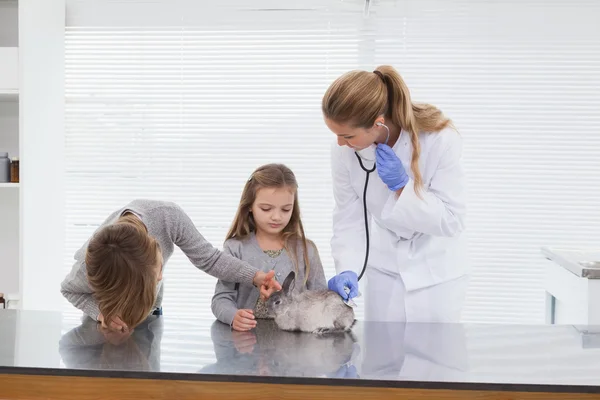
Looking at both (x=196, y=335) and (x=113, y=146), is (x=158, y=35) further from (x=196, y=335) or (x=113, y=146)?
(x=196, y=335)

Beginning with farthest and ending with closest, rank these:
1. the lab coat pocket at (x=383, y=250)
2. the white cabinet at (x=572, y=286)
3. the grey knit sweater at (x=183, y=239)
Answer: the white cabinet at (x=572, y=286) < the lab coat pocket at (x=383, y=250) < the grey knit sweater at (x=183, y=239)

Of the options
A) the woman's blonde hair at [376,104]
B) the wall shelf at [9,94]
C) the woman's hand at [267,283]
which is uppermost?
the wall shelf at [9,94]

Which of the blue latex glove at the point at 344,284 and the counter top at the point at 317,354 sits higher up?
the blue latex glove at the point at 344,284

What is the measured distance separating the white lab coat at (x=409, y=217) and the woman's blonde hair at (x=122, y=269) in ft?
2.51

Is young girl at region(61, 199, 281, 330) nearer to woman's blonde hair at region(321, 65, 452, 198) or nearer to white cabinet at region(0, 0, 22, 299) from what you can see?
woman's blonde hair at region(321, 65, 452, 198)

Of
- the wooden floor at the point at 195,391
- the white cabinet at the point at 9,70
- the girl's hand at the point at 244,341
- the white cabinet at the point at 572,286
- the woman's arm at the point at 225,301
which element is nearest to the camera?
the wooden floor at the point at 195,391

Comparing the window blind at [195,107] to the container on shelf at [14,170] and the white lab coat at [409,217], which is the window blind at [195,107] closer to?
the container on shelf at [14,170]

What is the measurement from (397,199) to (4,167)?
1702 millimetres

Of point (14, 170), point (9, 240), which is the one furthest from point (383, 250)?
point (9, 240)

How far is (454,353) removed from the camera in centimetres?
148

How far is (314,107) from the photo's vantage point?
3.47m

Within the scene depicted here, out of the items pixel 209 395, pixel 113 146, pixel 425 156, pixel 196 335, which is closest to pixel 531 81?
pixel 425 156

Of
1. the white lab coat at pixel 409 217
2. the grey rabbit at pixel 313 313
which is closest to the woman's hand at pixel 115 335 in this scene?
the grey rabbit at pixel 313 313

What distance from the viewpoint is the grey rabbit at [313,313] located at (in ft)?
5.47
